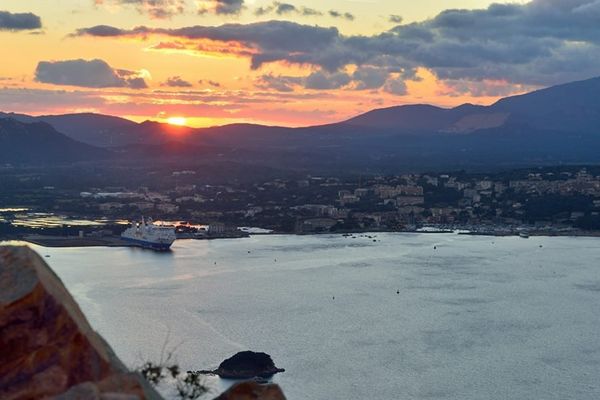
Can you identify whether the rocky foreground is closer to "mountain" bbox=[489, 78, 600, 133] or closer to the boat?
the boat

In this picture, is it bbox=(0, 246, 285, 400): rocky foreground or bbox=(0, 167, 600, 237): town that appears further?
bbox=(0, 167, 600, 237): town

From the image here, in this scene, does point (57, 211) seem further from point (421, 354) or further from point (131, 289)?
point (421, 354)

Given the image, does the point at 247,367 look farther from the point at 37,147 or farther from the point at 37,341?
the point at 37,147

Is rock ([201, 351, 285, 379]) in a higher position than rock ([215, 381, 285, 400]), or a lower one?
lower

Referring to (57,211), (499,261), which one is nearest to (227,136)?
(57,211)

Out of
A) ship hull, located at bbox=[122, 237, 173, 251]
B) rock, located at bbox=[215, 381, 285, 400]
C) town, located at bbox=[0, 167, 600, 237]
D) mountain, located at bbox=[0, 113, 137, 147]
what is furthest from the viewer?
mountain, located at bbox=[0, 113, 137, 147]

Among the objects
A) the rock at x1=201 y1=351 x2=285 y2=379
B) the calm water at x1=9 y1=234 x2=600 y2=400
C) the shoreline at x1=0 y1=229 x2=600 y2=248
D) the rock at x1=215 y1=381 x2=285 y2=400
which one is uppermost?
the rock at x1=215 y1=381 x2=285 y2=400

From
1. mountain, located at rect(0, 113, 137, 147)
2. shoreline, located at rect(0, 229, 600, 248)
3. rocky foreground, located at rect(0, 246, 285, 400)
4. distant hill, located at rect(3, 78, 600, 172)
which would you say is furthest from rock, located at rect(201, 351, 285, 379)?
mountain, located at rect(0, 113, 137, 147)
